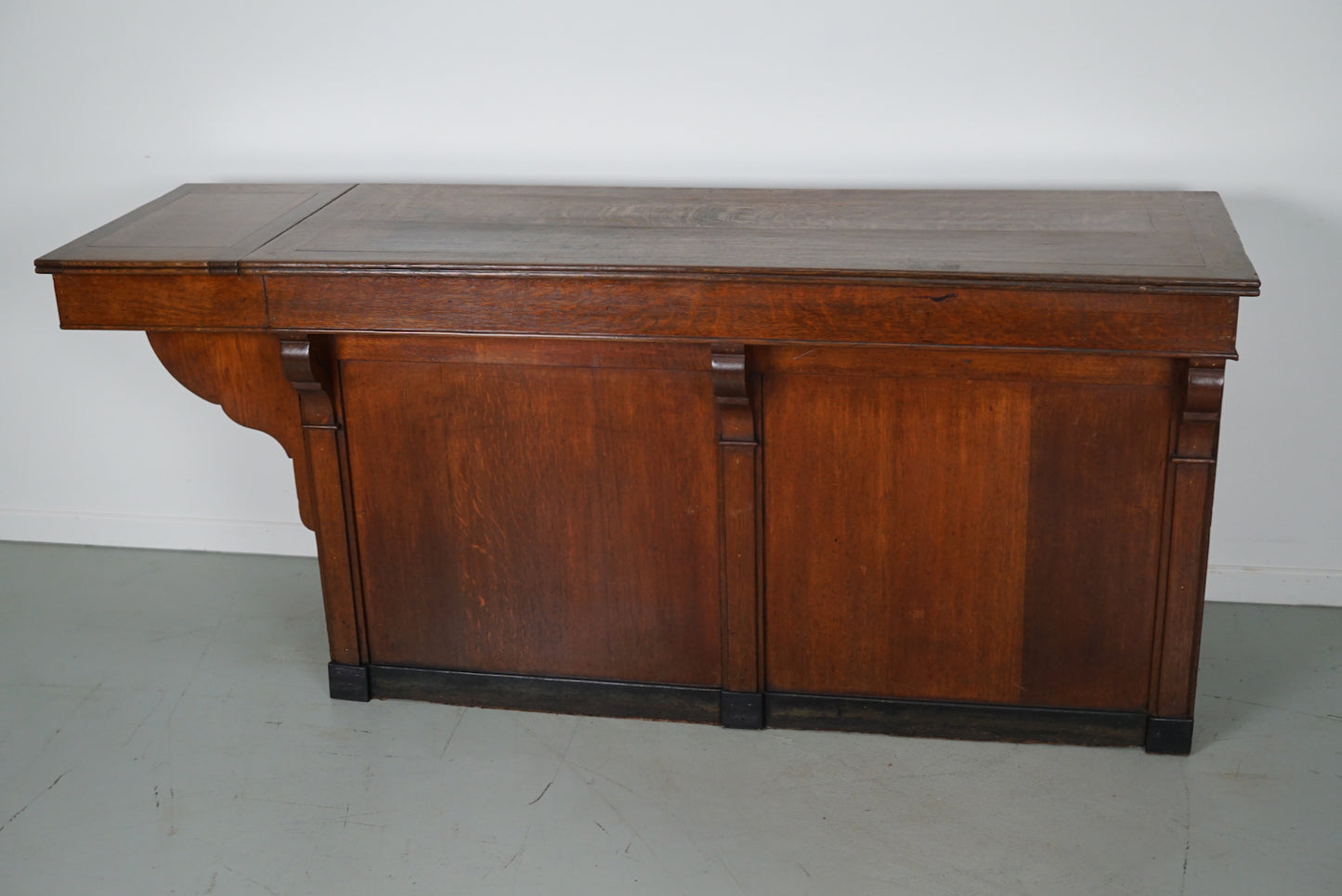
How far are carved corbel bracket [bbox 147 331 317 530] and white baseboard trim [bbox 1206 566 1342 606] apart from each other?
86.8 inches

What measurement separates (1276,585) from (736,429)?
5.10 feet

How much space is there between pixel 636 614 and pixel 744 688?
28cm

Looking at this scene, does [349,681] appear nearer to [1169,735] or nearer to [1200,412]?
[1169,735]

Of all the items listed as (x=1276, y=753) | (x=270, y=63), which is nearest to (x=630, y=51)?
(x=270, y=63)

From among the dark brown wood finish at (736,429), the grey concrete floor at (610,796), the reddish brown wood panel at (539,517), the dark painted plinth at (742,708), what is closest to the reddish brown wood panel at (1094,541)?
the dark brown wood finish at (736,429)

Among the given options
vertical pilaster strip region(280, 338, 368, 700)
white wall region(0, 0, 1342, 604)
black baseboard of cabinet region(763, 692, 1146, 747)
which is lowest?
black baseboard of cabinet region(763, 692, 1146, 747)

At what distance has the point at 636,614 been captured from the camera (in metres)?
3.06

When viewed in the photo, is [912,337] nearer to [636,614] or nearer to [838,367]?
[838,367]

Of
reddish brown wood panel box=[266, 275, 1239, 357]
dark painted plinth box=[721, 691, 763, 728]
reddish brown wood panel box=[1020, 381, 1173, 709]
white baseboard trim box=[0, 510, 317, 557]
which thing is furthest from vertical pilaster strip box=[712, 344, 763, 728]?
white baseboard trim box=[0, 510, 317, 557]

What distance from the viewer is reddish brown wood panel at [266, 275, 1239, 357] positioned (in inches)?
98.9

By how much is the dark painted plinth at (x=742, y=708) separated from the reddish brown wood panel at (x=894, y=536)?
6 centimetres

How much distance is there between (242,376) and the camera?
3027 mm

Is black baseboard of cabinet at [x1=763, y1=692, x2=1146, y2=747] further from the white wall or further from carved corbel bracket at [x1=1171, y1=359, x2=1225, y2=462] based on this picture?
the white wall

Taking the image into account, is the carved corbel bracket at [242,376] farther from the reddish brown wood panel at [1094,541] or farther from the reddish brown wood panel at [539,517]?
the reddish brown wood panel at [1094,541]
